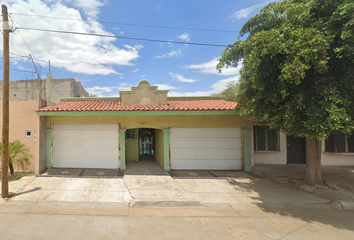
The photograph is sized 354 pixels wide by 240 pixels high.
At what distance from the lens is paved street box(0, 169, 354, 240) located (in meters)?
3.90

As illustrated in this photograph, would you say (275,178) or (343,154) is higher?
(343,154)

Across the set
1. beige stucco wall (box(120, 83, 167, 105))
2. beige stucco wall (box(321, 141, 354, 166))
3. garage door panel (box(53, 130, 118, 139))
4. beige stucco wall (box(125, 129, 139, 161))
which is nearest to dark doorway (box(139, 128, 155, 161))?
beige stucco wall (box(125, 129, 139, 161))

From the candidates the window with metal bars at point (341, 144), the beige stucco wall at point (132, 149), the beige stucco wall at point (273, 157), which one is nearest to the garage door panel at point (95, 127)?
the beige stucco wall at point (132, 149)

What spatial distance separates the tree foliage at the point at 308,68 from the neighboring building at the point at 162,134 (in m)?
3.25

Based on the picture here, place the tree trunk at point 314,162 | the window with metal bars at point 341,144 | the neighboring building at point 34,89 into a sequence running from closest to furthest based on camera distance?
the tree trunk at point 314,162 → the window with metal bars at point 341,144 → the neighboring building at point 34,89

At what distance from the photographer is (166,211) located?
501cm

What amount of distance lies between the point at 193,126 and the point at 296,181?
195 inches

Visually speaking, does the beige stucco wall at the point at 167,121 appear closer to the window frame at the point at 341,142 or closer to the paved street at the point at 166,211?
the paved street at the point at 166,211

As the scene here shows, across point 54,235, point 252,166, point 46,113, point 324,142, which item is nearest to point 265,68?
point 252,166

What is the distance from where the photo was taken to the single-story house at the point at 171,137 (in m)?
8.71

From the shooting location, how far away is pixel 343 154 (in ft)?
32.4

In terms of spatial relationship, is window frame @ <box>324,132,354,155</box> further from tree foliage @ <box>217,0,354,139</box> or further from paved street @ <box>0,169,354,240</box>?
tree foliage @ <box>217,0,354,139</box>

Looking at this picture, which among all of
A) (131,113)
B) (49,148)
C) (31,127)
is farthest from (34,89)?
(131,113)

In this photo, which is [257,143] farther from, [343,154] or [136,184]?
[136,184]
